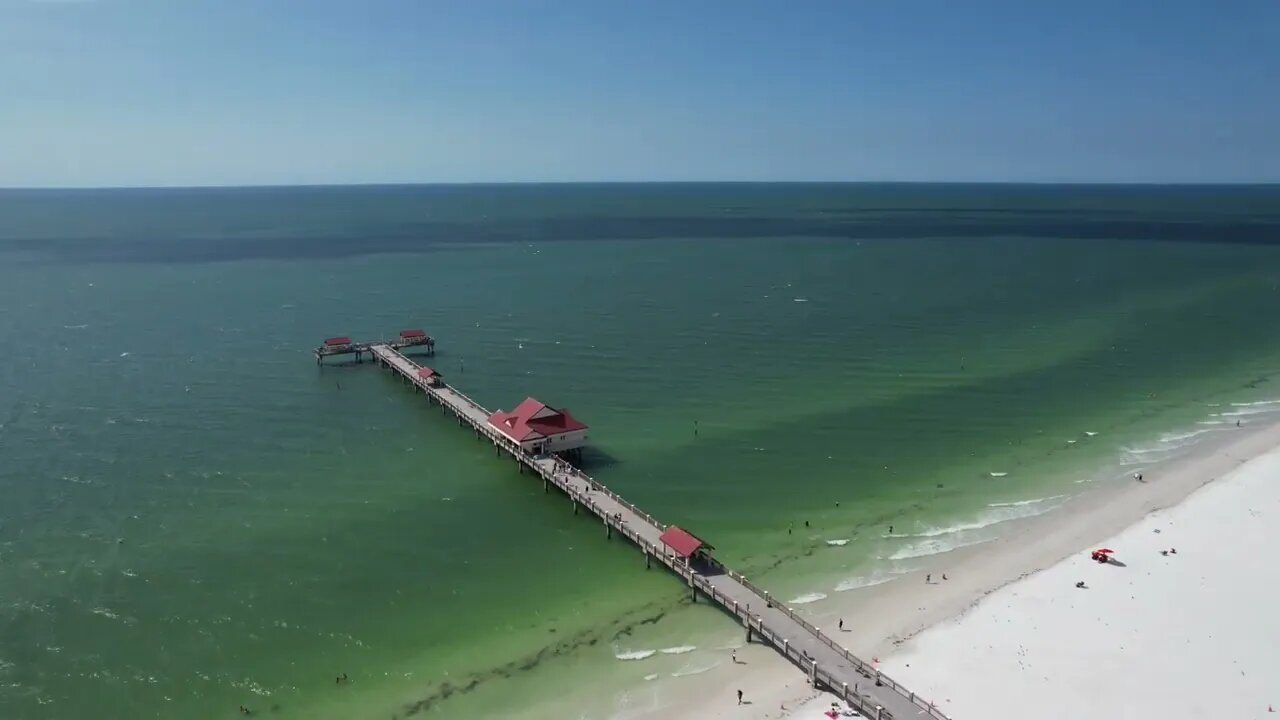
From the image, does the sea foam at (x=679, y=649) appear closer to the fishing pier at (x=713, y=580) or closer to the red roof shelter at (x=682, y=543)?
the fishing pier at (x=713, y=580)

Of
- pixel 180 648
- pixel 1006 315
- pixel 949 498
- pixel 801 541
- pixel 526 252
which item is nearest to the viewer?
pixel 180 648

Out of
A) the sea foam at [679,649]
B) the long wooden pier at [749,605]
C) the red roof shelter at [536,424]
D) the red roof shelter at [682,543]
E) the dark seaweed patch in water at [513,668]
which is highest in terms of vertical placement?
the red roof shelter at [536,424]

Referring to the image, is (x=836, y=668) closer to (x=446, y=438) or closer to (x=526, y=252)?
(x=446, y=438)

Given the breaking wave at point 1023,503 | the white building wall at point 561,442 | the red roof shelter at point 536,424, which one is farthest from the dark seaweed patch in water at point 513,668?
the breaking wave at point 1023,503

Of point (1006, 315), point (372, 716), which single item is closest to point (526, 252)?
point (1006, 315)

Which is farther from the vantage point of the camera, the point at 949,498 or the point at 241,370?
the point at 241,370
